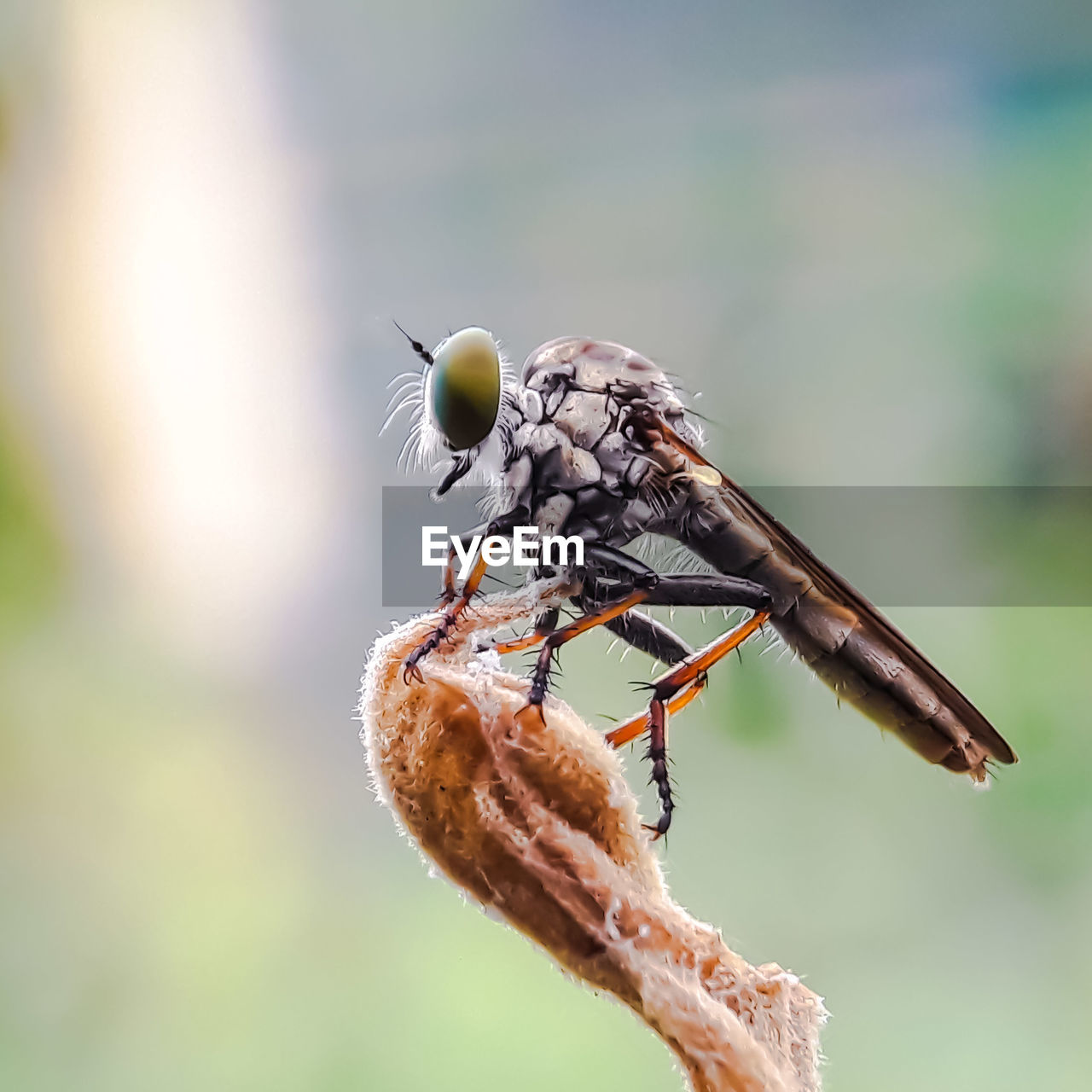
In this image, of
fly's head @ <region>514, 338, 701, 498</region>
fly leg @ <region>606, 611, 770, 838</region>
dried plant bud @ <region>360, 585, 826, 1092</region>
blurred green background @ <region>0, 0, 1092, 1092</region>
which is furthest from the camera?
blurred green background @ <region>0, 0, 1092, 1092</region>

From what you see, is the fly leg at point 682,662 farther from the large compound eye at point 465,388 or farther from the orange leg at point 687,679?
the large compound eye at point 465,388

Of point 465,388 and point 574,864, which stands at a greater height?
point 465,388

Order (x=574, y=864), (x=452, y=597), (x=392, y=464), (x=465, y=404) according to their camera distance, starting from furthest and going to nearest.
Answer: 1. (x=392, y=464)
2. (x=465, y=404)
3. (x=452, y=597)
4. (x=574, y=864)

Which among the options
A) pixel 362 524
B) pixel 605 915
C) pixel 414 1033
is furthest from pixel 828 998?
pixel 362 524

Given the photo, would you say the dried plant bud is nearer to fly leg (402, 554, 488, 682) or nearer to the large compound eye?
fly leg (402, 554, 488, 682)

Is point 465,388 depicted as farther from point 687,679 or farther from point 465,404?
point 687,679

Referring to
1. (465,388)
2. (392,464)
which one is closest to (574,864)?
(465,388)

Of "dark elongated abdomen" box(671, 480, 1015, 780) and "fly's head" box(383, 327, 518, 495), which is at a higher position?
"fly's head" box(383, 327, 518, 495)

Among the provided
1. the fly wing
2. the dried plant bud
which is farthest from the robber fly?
the dried plant bud
